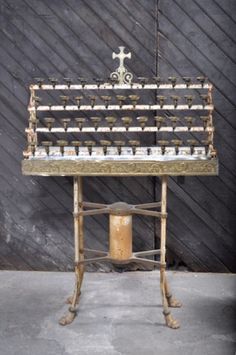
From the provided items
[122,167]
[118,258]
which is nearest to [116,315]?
[118,258]

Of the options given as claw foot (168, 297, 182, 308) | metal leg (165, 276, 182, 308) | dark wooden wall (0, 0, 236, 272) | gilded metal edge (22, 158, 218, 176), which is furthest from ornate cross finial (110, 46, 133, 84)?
claw foot (168, 297, 182, 308)

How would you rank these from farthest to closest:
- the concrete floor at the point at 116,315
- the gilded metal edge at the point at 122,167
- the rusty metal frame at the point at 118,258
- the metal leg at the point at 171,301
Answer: the metal leg at the point at 171,301
the rusty metal frame at the point at 118,258
the gilded metal edge at the point at 122,167
the concrete floor at the point at 116,315

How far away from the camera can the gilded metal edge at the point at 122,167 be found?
3.72 m

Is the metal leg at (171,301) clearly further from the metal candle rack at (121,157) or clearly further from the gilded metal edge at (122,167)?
the gilded metal edge at (122,167)

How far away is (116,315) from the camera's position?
4.03 metres

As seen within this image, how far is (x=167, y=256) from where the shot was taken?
16.1 feet

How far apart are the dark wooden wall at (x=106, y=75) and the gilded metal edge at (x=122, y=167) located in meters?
1.04

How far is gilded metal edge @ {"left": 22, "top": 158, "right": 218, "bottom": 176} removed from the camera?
12.2ft

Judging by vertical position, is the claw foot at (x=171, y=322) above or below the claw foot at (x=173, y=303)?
below

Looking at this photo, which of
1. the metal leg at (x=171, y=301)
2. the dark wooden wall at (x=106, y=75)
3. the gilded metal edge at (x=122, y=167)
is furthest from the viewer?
the dark wooden wall at (x=106, y=75)

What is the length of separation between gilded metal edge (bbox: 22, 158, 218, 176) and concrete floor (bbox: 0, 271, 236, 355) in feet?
3.58

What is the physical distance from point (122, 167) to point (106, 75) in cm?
124

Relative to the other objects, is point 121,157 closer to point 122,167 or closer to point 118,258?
point 122,167

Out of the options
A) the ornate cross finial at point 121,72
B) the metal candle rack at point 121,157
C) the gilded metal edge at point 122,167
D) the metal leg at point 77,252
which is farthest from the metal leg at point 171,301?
the ornate cross finial at point 121,72
